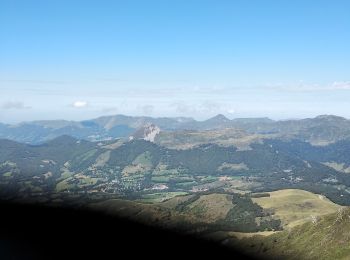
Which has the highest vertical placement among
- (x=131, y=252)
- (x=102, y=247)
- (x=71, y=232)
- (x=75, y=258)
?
(x=71, y=232)

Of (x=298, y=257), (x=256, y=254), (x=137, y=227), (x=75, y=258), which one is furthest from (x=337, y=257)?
(x=75, y=258)

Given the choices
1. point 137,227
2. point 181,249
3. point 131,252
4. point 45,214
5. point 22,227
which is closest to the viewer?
point 22,227

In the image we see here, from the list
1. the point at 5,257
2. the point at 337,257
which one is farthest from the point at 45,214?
the point at 337,257

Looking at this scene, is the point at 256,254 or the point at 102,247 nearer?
the point at 102,247

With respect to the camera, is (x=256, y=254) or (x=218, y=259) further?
(x=256, y=254)

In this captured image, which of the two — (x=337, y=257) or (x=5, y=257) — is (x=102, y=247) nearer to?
(x=5, y=257)

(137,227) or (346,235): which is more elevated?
(137,227)

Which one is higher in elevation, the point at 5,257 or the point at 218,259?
the point at 5,257

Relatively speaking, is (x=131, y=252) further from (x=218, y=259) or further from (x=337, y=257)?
(x=337, y=257)

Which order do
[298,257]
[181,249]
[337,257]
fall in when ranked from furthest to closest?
1. [298,257]
2. [337,257]
3. [181,249]
